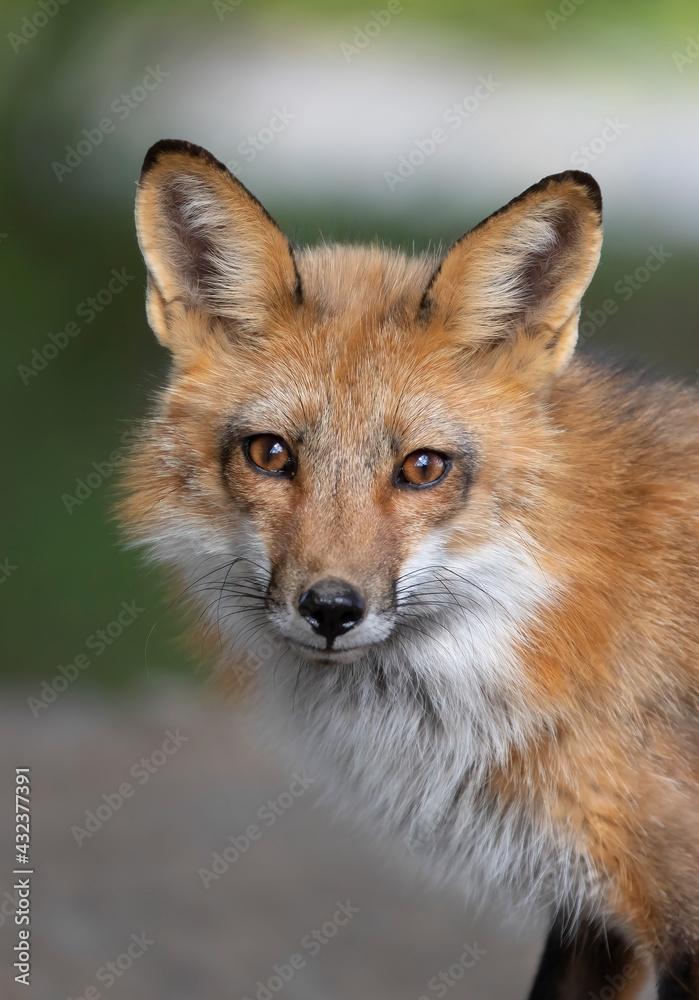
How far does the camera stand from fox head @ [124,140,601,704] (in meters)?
2.71

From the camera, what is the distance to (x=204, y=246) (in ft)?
10.2

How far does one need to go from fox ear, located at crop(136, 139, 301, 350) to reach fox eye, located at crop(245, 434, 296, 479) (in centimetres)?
45

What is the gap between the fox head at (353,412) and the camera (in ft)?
8.90

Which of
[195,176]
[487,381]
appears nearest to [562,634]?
[487,381]

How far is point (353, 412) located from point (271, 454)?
27 centimetres

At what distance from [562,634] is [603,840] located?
1.96ft

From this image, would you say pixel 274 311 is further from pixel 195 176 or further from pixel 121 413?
pixel 121 413

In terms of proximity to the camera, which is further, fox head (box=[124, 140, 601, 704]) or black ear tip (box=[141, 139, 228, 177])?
black ear tip (box=[141, 139, 228, 177])

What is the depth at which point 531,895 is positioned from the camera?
316cm

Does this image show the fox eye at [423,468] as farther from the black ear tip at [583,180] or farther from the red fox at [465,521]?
the black ear tip at [583,180]

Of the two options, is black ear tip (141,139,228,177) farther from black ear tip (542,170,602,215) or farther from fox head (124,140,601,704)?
black ear tip (542,170,602,215)

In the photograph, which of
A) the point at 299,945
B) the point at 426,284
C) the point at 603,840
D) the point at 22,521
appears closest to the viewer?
the point at 603,840

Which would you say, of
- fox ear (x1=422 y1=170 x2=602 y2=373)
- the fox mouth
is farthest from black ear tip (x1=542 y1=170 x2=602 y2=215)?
the fox mouth

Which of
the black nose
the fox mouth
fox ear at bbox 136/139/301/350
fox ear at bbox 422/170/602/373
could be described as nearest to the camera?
the black nose
